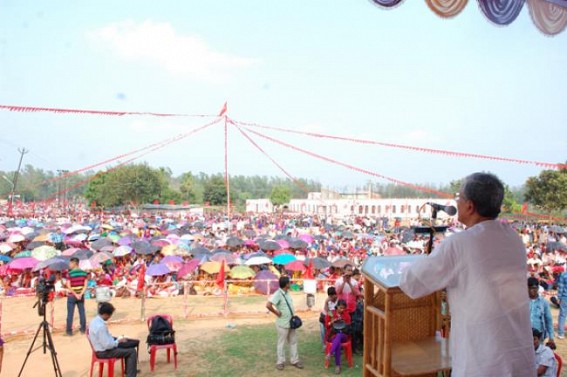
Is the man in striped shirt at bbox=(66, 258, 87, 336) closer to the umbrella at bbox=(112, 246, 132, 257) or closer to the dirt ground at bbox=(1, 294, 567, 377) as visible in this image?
the dirt ground at bbox=(1, 294, 567, 377)

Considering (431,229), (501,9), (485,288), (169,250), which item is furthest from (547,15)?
(169,250)

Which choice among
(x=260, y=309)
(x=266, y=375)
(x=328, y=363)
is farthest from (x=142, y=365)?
(x=260, y=309)

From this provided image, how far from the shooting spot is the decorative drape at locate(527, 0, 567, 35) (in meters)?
7.26

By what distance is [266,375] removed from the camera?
6.81 m

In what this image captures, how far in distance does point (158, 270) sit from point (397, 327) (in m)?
11.5

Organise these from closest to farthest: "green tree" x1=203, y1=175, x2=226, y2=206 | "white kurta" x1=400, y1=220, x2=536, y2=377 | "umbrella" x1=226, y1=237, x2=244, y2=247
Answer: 1. "white kurta" x1=400, y1=220, x2=536, y2=377
2. "umbrella" x1=226, y1=237, x2=244, y2=247
3. "green tree" x1=203, y1=175, x2=226, y2=206

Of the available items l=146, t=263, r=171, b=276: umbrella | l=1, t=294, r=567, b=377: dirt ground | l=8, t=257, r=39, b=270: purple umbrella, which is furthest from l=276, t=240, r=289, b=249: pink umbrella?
l=8, t=257, r=39, b=270: purple umbrella

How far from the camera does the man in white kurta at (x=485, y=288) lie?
2.00 meters

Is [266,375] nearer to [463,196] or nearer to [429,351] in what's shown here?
[429,351]

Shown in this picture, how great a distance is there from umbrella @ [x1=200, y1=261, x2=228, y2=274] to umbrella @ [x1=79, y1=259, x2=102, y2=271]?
3648 mm

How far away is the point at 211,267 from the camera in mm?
14492

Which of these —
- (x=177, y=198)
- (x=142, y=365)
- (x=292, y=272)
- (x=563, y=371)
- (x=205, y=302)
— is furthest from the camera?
(x=177, y=198)

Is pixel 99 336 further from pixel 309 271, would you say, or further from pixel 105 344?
pixel 309 271

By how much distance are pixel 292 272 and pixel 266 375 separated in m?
8.91
